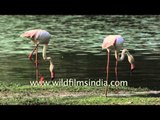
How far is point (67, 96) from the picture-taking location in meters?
12.0

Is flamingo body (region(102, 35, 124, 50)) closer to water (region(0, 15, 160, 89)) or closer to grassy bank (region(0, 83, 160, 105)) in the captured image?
grassy bank (region(0, 83, 160, 105))

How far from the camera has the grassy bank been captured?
11.0 m

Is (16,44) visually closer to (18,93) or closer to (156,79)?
(156,79)

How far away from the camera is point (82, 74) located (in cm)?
1636

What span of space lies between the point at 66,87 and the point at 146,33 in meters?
20.9

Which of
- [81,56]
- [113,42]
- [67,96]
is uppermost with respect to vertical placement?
[113,42]

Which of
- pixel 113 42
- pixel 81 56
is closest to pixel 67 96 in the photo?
pixel 113 42

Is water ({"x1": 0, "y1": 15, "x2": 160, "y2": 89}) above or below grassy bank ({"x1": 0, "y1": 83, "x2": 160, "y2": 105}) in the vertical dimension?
below

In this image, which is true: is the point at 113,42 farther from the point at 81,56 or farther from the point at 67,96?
the point at 81,56

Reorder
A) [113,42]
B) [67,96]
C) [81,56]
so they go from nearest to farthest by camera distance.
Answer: [67,96] → [113,42] → [81,56]

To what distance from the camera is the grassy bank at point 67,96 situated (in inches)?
433

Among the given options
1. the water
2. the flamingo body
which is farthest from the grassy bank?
the water

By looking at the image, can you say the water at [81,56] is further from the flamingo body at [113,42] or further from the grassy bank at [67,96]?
the flamingo body at [113,42]
